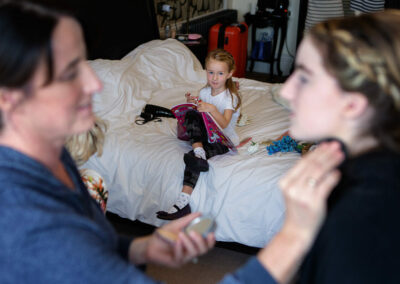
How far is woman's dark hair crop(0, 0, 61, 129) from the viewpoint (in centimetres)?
61

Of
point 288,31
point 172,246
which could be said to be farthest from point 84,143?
point 288,31

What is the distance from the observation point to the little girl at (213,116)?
1917 mm

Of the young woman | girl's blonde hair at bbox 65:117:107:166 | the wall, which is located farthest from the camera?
the wall

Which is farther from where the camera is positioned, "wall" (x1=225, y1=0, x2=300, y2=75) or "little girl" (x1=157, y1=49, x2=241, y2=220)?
"wall" (x1=225, y1=0, x2=300, y2=75)

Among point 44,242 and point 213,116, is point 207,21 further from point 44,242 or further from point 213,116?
point 44,242

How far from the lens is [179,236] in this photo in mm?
834

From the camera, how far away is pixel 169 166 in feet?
6.58

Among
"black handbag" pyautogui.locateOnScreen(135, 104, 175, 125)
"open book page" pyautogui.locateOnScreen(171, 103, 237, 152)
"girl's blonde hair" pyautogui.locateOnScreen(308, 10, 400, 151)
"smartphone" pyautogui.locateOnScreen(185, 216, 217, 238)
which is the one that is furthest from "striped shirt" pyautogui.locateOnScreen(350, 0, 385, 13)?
"smartphone" pyautogui.locateOnScreen(185, 216, 217, 238)

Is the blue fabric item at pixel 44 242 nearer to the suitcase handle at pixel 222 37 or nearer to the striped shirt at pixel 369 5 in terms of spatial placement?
the striped shirt at pixel 369 5

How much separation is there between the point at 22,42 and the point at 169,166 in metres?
1.43

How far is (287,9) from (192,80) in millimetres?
2518

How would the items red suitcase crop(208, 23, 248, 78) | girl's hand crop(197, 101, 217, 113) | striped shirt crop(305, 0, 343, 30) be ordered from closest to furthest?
girl's hand crop(197, 101, 217, 113)
striped shirt crop(305, 0, 343, 30)
red suitcase crop(208, 23, 248, 78)

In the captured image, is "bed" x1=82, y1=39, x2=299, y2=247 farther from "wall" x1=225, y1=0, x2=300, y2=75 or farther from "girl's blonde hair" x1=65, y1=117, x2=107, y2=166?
"wall" x1=225, y1=0, x2=300, y2=75

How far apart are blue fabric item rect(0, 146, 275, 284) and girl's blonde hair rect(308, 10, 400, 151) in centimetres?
37
